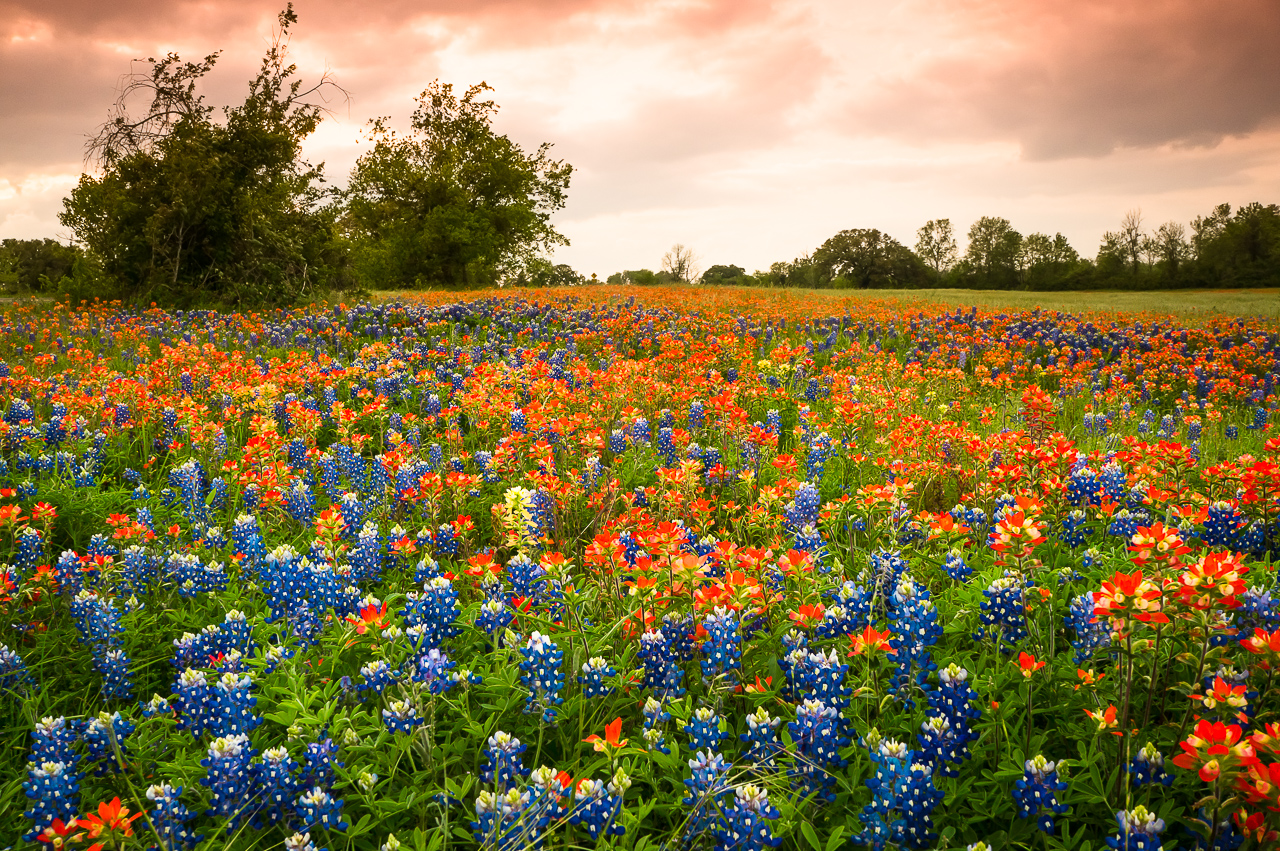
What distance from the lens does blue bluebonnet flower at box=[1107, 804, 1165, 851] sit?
162cm

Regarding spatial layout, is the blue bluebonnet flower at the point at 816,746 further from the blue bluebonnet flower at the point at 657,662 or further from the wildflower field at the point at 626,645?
the blue bluebonnet flower at the point at 657,662

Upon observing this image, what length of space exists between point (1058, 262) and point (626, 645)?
312ft

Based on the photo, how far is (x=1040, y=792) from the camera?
181 centimetres

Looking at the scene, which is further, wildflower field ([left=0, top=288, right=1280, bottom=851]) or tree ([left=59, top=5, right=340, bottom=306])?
tree ([left=59, top=5, right=340, bottom=306])

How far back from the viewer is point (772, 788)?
2020 millimetres

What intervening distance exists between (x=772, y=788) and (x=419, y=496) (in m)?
2.68

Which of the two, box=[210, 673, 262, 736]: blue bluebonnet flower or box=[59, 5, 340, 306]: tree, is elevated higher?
box=[59, 5, 340, 306]: tree

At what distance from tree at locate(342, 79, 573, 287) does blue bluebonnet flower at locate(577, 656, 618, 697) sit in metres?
36.3

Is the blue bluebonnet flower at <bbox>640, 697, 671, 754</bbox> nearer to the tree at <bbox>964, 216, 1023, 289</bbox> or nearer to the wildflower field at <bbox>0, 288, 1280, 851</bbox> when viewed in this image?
the wildflower field at <bbox>0, 288, 1280, 851</bbox>

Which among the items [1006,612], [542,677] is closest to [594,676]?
[542,677]

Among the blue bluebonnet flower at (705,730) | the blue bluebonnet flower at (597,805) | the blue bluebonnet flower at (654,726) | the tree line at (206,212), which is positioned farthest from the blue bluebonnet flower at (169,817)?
the tree line at (206,212)

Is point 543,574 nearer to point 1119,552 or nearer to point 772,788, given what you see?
point 772,788

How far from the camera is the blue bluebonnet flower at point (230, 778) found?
6.15 ft

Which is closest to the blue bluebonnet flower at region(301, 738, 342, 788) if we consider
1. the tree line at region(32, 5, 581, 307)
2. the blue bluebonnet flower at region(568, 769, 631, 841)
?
the blue bluebonnet flower at region(568, 769, 631, 841)
